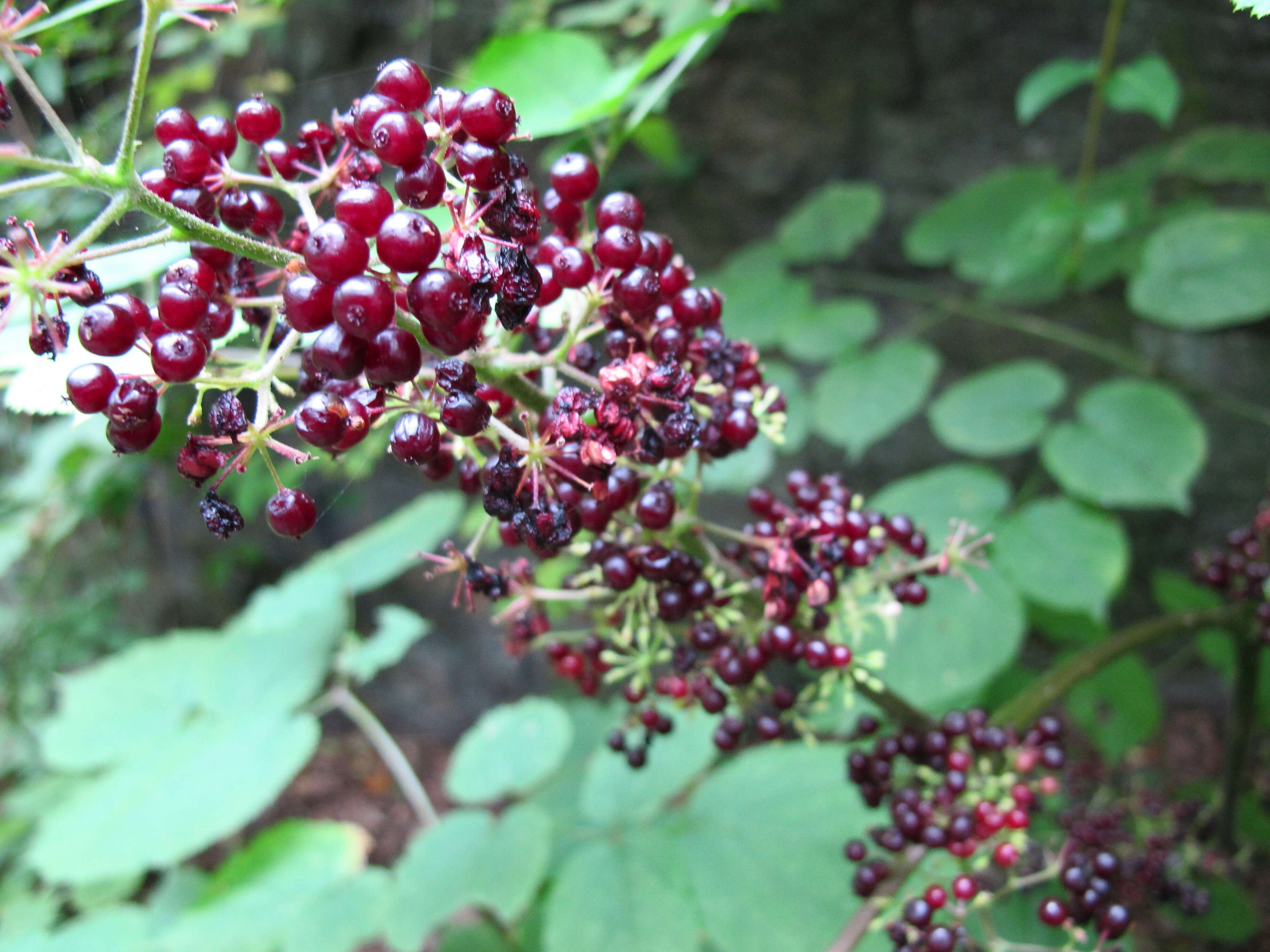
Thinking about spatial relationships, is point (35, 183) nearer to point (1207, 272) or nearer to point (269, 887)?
point (269, 887)

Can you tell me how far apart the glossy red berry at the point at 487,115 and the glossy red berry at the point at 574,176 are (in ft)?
0.40

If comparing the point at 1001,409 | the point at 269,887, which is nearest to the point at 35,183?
the point at 1001,409

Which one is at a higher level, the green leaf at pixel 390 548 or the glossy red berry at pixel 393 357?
the glossy red berry at pixel 393 357

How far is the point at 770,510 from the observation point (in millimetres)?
1106

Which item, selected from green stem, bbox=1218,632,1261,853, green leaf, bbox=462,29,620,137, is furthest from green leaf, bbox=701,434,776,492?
green stem, bbox=1218,632,1261,853

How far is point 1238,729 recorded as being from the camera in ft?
6.01

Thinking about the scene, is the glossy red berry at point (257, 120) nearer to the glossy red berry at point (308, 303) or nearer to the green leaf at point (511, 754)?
the glossy red berry at point (308, 303)

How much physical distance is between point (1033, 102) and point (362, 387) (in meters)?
1.76

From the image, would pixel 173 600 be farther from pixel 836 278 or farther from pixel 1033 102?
pixel 1033 102

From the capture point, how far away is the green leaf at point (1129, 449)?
1.91 metres

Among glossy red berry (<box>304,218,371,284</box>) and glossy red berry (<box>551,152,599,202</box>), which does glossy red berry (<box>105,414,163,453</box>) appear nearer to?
glossy red berry (<box>304,218,371,284</box>)

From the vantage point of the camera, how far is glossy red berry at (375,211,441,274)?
2.17ft

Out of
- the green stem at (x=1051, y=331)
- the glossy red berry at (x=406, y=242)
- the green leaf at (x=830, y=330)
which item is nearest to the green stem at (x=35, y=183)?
the glossy red berry at (x=406, y=242)

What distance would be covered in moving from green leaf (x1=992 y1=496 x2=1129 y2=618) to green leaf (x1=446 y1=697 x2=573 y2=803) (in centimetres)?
120
